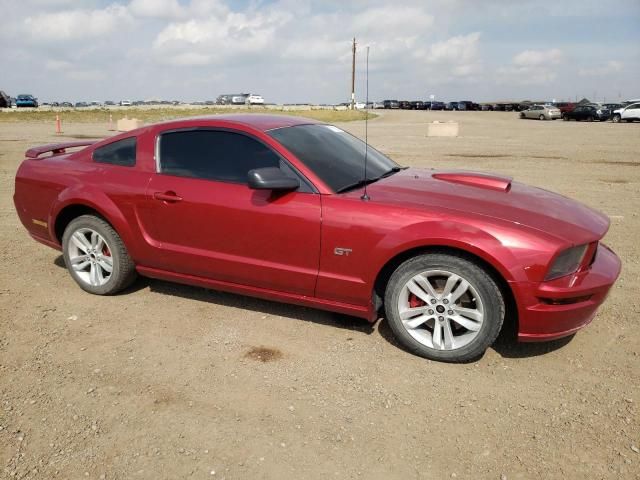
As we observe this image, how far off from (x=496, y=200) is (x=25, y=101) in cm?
6517

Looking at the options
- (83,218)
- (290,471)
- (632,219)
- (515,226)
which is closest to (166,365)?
(290,471)

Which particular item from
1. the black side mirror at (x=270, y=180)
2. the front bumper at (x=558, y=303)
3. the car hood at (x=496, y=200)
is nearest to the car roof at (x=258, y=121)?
the black side mirror at (x=270, y=180)

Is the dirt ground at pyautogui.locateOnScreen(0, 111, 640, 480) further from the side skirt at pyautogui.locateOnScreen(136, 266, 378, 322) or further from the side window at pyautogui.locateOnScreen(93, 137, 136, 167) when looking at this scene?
the side window at pyautogui.locateOnScreen(93, 137, 136, 167)

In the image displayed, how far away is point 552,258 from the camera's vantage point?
10.1 feet

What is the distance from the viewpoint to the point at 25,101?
189ft

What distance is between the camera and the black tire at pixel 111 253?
173 inches

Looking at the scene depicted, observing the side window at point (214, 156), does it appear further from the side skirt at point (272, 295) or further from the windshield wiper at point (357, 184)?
the side skirt at point (272, 295)

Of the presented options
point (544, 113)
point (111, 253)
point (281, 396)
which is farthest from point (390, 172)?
point (544, 113)

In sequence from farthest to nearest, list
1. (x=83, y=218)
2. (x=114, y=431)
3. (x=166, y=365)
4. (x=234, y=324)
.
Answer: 1. (x=83, y=218)
2. (x=234, y=324)
3. (x=166, y=365)
4. (x=114, y=431)

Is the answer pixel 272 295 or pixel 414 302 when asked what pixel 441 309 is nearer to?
pixel 414 302

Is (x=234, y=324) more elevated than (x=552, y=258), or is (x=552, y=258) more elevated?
(x=552, y=258)

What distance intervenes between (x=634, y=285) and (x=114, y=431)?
446 centimetres

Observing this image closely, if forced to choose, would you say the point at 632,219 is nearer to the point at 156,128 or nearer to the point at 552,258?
the point at 552,258

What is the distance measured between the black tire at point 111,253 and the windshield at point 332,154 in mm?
1641
